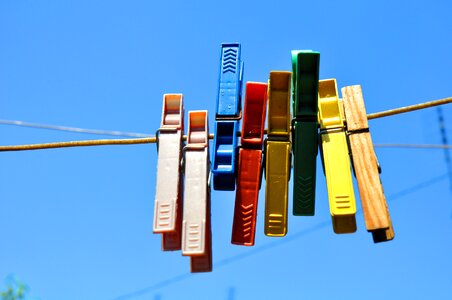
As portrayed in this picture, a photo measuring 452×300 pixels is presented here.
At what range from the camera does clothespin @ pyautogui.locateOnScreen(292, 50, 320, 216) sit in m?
2.41

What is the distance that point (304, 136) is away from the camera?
2.43m

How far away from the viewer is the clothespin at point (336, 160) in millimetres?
2285

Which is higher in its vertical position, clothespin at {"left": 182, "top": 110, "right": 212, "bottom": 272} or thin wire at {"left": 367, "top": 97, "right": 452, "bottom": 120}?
thin wire at {"left": 367, "top": 97, "right": 452, "bottom": 120}

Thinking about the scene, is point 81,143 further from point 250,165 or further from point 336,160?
point 336,160

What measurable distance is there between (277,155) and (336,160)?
218mm

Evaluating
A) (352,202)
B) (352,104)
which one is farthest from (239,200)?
(352,104)

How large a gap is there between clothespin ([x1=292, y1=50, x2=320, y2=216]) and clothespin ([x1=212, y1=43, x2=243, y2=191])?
23cm

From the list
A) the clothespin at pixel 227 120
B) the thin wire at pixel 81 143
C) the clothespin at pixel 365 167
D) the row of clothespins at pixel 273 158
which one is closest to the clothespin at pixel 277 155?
the row of clothespins at pixel 273 158

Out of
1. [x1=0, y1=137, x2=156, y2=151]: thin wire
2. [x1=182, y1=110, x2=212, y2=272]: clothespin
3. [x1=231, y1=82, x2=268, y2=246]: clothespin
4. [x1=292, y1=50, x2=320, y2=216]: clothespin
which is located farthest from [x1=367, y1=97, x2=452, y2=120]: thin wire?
[x1=0, y1=137, x2=156, y2=151]: thin wire

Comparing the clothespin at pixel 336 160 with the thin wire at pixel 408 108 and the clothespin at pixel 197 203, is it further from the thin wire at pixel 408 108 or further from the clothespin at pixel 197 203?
the clothespin at pixel 197 203

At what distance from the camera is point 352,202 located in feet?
7.48

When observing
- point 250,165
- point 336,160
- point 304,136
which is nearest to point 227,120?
point 250,165

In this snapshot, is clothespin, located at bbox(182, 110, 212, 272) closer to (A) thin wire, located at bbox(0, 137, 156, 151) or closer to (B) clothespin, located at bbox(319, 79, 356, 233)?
(A) thin wire, located at bbox(0, 137, 156, 151)

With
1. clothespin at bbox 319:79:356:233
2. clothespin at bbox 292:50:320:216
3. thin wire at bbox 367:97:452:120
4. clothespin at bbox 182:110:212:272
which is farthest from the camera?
thin wire at bbox 367:97:452:120
